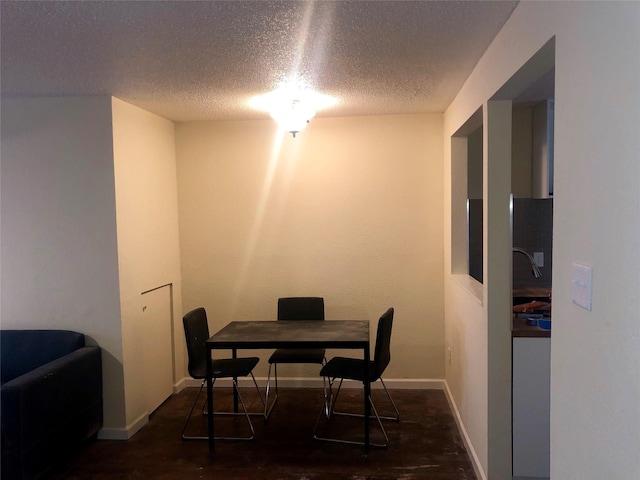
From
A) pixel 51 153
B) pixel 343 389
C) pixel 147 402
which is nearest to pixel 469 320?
pixel 343 389

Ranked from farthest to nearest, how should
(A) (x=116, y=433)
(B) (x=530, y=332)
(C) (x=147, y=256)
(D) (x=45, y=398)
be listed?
1. (C) (x=147, y=256)
2. (A) (x=116, y=433)
3. (D) (x=45, y=398)
4. (B) (x=530, y=332)

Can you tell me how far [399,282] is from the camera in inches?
166

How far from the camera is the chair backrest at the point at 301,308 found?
13.0 ft

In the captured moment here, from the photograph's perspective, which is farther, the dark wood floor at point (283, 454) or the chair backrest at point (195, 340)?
the chair backrest at point (195, 340)

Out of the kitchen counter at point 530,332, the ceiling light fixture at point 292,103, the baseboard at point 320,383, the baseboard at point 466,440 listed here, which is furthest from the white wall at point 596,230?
the baseboard at point 320,383

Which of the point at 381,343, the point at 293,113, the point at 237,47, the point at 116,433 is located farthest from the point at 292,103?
the point at 116,433

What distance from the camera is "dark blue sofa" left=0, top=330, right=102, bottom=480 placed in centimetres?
254

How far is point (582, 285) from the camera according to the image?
4.26ft

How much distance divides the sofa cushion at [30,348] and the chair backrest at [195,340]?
30.1 inches

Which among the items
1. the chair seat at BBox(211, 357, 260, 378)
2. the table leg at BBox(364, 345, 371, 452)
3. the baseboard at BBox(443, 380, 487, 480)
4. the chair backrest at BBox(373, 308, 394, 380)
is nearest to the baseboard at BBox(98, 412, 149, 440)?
the chair seat at BBox(211, 357, 260, 378)

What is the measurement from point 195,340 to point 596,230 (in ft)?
→ 9.25

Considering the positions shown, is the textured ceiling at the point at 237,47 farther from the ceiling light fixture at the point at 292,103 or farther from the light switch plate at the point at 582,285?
the light switch plate at the point at 582,285

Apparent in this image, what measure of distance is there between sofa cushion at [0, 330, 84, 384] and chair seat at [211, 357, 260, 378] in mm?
969

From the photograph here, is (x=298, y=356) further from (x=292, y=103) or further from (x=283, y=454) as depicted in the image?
(x=292, y=103)
